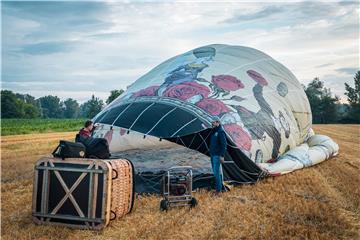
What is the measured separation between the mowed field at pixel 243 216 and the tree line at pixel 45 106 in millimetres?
44374

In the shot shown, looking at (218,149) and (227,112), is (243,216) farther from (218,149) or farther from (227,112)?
(227,112)

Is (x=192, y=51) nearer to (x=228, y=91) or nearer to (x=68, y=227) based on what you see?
(x=228, y=91)

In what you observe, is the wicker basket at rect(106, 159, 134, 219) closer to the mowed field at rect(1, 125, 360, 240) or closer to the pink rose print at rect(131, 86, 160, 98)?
the mowed field at rect(1, 125, 360, 240)

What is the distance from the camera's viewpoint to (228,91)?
8648 millimetres

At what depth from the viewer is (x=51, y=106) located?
104 meters

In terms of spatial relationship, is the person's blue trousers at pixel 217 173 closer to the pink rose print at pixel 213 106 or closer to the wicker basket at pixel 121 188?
the pink rose print at pixel 213 106

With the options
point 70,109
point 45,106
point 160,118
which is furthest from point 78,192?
point 70,109

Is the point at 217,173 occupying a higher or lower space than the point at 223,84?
lower

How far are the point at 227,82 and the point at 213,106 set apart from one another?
1122mm

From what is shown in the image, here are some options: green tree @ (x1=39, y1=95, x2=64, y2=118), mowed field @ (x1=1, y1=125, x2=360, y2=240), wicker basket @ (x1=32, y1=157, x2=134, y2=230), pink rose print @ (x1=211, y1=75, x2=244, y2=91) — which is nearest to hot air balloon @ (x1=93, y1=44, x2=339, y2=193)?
pink rose print @ (x1=211, y1=75, x2=244, y2=91)

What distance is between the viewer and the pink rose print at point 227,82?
8.75 meters

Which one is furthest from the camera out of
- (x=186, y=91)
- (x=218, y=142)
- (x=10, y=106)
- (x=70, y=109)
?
(x=70, y=109)

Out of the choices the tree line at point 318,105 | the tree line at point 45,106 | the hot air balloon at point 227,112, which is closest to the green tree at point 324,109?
the tree line at point 318,105

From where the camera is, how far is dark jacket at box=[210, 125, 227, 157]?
7.07 meters
